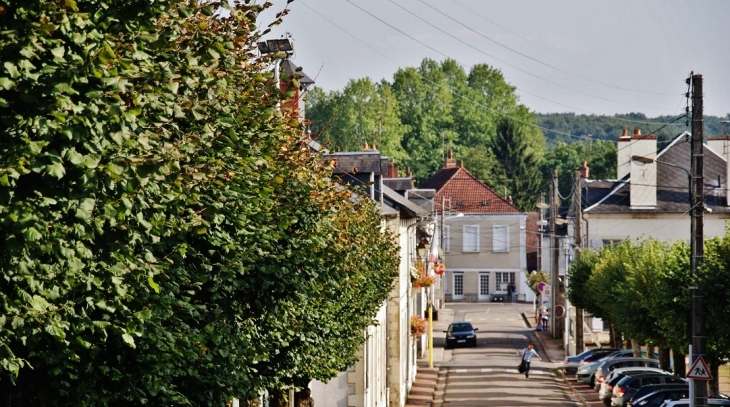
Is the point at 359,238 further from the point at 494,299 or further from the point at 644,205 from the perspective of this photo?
the point at 494,299

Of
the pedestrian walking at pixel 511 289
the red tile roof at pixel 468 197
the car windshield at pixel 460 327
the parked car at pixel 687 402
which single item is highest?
the red tile roof at pixel 468 197

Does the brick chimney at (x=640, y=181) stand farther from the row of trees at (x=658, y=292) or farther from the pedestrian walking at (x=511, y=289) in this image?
the pedestrian walking at (x=511, y=289)

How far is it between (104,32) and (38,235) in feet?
4.99

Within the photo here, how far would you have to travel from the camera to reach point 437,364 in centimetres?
5038

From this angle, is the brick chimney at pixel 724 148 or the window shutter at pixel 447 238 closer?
the brick chimney at pixel 724 148

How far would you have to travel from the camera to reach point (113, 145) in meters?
7.23

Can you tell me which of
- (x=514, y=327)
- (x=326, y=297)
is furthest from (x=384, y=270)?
(x=514, y=327)

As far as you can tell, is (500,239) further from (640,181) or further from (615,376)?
(615,376)

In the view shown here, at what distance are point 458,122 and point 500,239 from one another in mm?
32825

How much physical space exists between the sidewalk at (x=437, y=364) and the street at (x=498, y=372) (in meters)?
0.17

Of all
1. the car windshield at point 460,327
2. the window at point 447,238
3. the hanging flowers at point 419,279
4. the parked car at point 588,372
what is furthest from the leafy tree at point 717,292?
the window at point 447,238

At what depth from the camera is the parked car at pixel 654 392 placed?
98.9 feet

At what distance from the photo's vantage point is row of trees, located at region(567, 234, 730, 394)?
25.8 m

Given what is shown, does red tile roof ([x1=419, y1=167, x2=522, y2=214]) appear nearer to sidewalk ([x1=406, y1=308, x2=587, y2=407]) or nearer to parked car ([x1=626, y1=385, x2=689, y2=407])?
sidewalk ([x1=406, y1=308, x2=587, y2=407])
